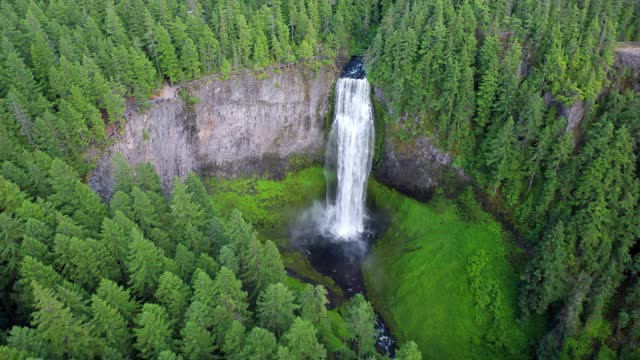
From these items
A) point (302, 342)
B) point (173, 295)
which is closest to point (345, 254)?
point (302, 342)

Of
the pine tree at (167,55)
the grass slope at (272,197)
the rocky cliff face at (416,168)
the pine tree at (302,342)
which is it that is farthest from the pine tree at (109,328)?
the rocky cliff face at (416,168)

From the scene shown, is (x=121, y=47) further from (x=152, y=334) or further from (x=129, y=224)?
(x=152, y=334)

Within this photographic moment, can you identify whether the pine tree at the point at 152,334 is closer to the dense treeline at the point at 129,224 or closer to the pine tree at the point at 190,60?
the dense treeline at the point at 129,224

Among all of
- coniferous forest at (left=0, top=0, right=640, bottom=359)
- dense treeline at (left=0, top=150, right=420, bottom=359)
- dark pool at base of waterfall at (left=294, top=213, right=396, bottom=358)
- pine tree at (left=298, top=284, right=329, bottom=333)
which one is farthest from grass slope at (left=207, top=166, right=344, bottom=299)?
pine tree at (left=298, top=284, right=329, bottom=333)

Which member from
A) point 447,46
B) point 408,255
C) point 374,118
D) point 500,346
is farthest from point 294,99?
point 500,346

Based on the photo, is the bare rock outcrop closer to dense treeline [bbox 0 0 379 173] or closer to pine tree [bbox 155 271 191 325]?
dense treeline [bbox 0 0 379 173]

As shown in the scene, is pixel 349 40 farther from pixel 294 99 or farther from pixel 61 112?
pixel 61 112
